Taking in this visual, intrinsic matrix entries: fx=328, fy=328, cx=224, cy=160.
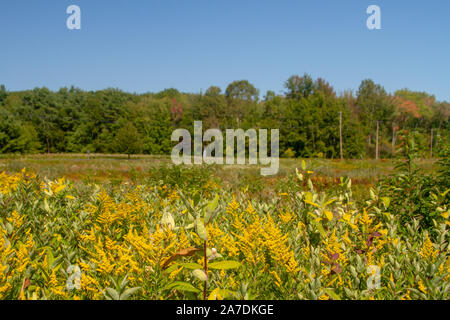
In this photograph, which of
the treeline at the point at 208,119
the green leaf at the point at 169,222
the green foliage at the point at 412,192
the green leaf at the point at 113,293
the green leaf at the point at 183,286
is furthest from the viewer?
the treeline at the point at 208,119

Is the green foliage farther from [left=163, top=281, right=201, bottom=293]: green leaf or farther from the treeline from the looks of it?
the treeline

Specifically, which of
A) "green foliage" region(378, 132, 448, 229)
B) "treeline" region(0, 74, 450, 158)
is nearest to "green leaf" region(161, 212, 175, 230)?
"green foliage" region(378, 132, 448, 229)

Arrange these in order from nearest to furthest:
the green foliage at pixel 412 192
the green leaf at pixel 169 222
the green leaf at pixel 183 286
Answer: the green leaf at pixel 183 286, the green leaf at pixel 169 222, the green foliage at pixel 412 192

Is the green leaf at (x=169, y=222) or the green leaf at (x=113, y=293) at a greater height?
the green leaf at (x=169, y=222)

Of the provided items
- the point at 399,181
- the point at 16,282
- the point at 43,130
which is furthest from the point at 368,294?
the point at 43,130

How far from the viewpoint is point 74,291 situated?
1.49 metres

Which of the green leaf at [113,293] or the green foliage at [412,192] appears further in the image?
the green foliage at [412,192]

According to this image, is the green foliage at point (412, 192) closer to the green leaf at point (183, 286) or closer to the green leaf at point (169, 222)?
the green leaf at point (169, 222)

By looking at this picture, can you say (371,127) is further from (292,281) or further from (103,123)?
(292,281)

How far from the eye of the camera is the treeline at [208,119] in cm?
5725

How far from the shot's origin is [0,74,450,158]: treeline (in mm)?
57250

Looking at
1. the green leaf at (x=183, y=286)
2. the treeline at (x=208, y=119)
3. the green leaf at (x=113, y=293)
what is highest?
the treeline at (x=208, y=119)

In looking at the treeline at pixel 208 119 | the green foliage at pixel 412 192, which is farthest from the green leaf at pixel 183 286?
the treeline at pixel 208 119

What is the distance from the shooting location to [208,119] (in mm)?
65875
